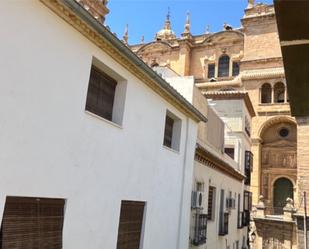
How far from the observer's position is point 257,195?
1157 inches

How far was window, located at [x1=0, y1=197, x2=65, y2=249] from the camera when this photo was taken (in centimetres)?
457

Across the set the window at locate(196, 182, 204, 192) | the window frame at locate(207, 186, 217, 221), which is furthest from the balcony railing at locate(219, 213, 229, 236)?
the window at locate(196, 182, 204, 192)

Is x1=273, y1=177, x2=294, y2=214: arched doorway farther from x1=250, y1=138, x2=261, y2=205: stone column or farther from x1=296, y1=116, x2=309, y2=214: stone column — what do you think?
x1=296, y1=116, x2=309, y2=214: stone column

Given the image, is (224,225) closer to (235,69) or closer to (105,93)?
(105,93)

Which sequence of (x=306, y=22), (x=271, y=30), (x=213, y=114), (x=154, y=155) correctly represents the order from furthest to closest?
(x=271, y=30) < (x=213, y=114) < (x=154, y=155) < (x=306, y=22)

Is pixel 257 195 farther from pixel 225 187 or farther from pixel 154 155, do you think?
pixel 154 155

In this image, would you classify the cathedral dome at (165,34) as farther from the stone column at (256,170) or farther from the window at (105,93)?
the window at (105,93)

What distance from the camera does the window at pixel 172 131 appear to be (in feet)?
32.2

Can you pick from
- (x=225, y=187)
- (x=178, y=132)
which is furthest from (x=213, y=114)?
(x=178, y=132)

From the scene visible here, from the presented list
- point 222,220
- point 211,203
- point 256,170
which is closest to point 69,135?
point 211,203

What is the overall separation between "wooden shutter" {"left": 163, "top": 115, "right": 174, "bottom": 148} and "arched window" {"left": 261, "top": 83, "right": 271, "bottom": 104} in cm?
2259

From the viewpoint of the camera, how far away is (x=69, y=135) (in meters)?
5.60

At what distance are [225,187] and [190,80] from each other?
5.67 m

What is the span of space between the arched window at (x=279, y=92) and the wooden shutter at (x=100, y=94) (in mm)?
25750
